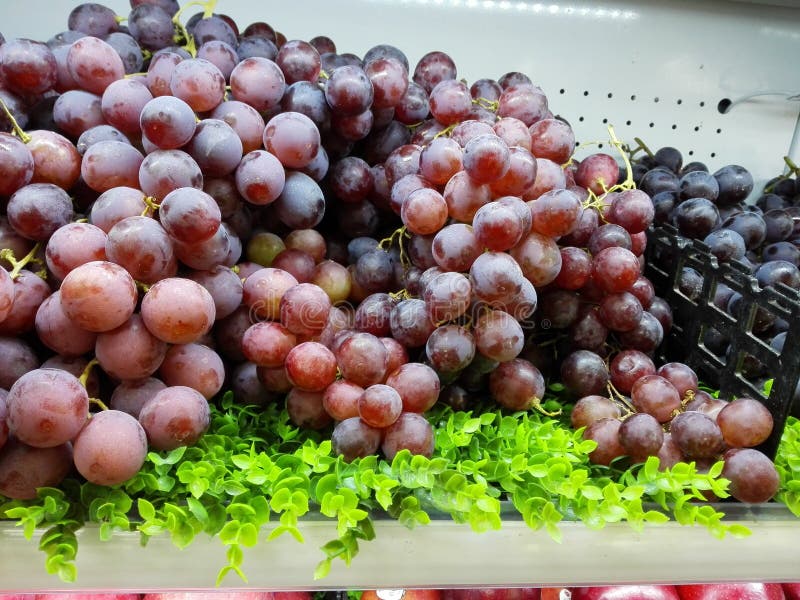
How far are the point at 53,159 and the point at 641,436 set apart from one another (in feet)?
2.22

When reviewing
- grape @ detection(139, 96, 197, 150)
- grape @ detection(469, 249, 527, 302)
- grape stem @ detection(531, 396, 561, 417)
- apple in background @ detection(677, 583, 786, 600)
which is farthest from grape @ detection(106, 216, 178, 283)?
apple in background @ detection(677, 583, 786, 600)

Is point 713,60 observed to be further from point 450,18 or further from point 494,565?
point 494,565

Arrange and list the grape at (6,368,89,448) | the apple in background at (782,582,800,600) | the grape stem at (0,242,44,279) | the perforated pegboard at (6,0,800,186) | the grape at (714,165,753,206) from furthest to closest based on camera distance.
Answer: the perforated pegboard at (6,0,800,186), the grape at (714,165,753,206), the apple in background at (782,582,800,600), the grape stem at (0,242,44,279), the grape at (6,368,89,448)

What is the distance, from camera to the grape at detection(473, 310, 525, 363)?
0.62 meters

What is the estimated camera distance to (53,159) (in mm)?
633

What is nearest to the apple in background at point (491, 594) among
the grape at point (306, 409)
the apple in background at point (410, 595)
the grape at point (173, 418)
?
the apple in background at point (410, 595)

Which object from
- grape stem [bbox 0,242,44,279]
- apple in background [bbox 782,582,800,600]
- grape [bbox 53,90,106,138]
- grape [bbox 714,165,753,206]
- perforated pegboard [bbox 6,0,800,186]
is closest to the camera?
grape stem [bbox 0,242,44,279]

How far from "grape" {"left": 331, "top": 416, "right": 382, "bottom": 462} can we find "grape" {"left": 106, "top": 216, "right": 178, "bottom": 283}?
0.77 ft

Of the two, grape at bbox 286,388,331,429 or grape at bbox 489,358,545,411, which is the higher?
grape at bbox 489,358,545,411

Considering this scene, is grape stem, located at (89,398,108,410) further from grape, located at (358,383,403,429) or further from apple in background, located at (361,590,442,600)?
apple in background, located at (361,590,442,600)

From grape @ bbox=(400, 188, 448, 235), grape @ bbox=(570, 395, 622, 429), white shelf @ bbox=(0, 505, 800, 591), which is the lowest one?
white shelf @ bbox=(0, 505, 800, 591)

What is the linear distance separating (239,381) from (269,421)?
60 millimetres

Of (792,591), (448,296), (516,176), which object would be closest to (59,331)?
(448,296)

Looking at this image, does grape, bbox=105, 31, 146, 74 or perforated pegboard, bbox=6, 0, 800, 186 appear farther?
perforated pegboard, bbox=6, 0, 800, 186
